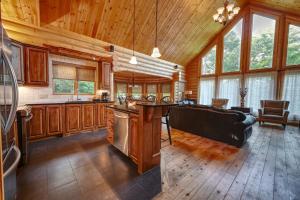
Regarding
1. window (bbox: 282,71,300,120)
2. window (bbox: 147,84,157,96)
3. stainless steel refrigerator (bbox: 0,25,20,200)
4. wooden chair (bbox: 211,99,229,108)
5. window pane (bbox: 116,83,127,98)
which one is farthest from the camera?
window (bbox: 147,84,157,96)

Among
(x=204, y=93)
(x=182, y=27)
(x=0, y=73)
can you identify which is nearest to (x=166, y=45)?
(x=182, y=27)

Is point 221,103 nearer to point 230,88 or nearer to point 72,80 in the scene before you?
point 230,88

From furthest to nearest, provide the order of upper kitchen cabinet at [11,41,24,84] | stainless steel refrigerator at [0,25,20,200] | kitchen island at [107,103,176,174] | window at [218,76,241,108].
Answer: window at [218,76,241,108] → upper kitchen cabinet at [11,41,24,84] → kitchen island at [107,103,176,174] → stainless steel refrigerator at [0,25,20,200]

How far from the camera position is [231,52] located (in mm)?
7648

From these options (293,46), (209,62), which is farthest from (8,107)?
(293,46)

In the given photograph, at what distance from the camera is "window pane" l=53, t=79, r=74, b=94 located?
4128 mm

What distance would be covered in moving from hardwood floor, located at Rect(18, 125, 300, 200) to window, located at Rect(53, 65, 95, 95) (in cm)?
177

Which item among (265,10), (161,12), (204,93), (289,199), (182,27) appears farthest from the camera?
(204,93)

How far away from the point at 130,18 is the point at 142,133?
4.19 meters

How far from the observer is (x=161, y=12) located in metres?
4.86

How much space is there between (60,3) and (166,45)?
443 centimetres

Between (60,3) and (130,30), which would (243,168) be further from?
(60,3)

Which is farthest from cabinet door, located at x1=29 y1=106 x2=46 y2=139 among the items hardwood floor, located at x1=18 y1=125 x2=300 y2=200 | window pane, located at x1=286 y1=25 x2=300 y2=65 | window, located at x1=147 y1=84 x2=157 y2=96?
window pane, located at x1=286 y1=25 x2=300 y2=65

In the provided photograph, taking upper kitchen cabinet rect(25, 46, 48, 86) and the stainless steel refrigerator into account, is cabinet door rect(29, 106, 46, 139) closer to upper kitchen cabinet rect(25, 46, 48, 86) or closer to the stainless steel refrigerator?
upper kitchen cabinet rect(25, 46, 48, 86)
